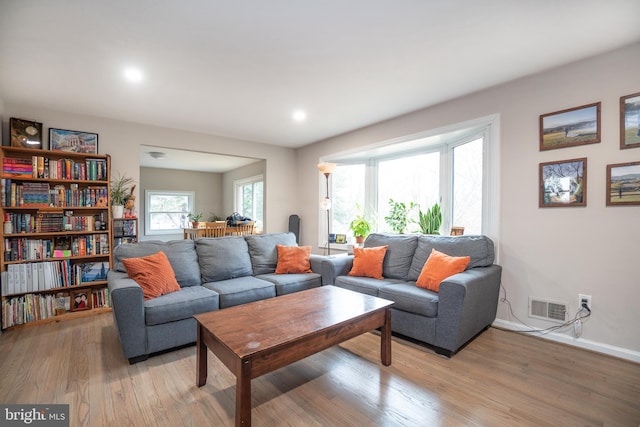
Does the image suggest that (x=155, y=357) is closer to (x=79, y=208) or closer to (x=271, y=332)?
(x=271, y=332)

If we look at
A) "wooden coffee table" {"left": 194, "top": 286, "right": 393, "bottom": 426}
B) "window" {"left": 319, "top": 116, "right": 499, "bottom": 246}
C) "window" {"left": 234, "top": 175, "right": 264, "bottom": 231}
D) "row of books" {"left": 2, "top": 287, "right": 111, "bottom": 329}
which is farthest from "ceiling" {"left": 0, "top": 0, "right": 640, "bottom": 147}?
"window" {"left": 234, "top": 175, "right": 264, "bottom": 231}

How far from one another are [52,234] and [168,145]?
5.84ft

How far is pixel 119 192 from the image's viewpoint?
12.2 feet

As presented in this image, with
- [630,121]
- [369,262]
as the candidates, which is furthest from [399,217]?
[630,121]

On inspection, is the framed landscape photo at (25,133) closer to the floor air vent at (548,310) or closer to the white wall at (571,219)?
the white wall at (571,219)

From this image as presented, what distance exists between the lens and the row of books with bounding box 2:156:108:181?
10.1ft

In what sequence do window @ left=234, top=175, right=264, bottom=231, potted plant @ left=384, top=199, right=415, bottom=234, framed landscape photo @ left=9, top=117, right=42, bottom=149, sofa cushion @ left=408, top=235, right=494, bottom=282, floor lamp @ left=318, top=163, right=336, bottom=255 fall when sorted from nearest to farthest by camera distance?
sofa cushion @ left=408, top=235, right=494, bottom=282, framed landscape photo @ left=9, top=117, right=42, bottom=149, floor lamp @ left=318, top=163, right=336, bottom=255, potted plant @ left=384, top=199, right=415, bottom=234, window @ left=234, top=175, right=264, bottom=231

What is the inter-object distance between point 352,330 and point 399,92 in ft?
8.04

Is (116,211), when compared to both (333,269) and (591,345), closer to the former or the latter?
(333,269)

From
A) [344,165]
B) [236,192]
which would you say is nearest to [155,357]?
[344,165]

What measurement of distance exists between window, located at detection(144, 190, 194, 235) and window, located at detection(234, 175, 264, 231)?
1451 mm

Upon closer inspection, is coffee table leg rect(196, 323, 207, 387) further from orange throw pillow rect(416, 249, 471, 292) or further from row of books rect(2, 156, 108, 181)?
row of books rect(2, 156, 108, 181)

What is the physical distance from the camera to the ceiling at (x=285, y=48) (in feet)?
5.92

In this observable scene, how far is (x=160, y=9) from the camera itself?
5.83ft
